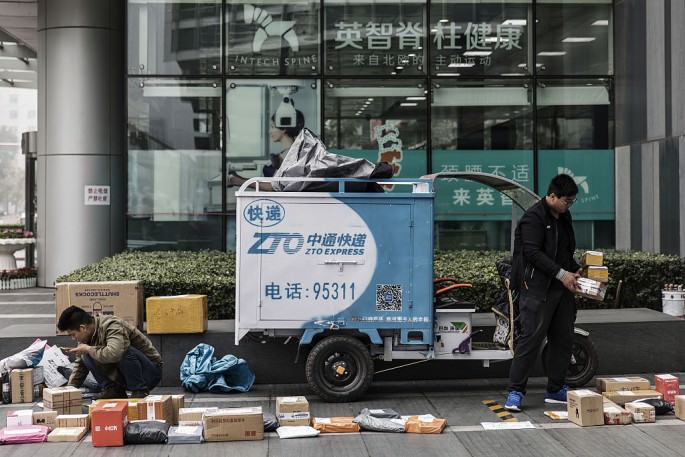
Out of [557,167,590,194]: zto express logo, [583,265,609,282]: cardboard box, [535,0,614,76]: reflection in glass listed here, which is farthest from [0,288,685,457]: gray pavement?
[535,0,614,76]: reflection in glass

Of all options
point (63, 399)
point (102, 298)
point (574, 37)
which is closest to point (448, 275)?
point (102, 298)

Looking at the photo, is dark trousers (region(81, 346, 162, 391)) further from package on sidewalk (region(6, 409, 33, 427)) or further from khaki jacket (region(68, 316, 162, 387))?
package on sidewalk (region(6, 409, 33, 427))

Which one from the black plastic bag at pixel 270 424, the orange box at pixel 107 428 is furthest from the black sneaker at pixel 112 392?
the black plastic bag at pixel 270 424

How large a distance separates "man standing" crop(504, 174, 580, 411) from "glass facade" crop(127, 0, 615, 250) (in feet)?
24.7

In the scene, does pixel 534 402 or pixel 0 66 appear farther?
pixel 0 66

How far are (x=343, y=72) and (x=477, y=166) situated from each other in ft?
9.59

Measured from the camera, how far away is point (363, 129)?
1546 centimetres

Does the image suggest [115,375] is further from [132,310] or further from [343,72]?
[343,72]

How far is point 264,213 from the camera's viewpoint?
800 cm

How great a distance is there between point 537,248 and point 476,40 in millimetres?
8830

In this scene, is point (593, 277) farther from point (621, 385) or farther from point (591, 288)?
point (621, 385)

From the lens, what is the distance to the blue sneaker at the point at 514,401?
763cm

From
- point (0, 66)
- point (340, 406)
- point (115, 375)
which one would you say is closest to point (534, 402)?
point (340, 406)

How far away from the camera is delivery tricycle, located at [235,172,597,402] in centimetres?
798
